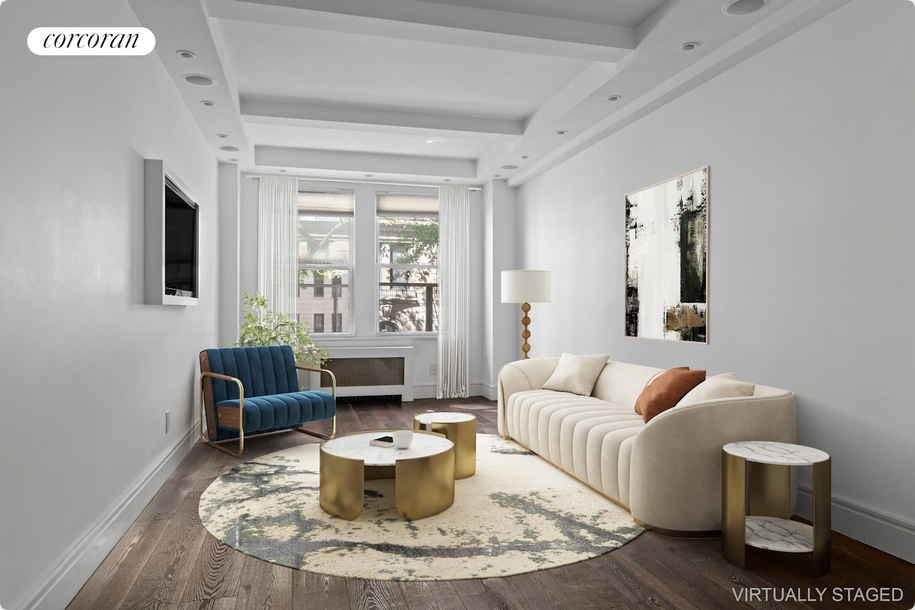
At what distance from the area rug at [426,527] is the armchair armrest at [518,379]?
3.47 ft

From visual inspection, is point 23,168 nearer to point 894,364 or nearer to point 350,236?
point 894,364

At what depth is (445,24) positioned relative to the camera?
351 centimetres

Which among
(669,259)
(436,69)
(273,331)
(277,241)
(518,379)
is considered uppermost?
(436,69)

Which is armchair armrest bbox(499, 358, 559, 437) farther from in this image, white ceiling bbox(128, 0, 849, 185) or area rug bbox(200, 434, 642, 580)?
white ceiling bbox(128, 0, 849, 185)

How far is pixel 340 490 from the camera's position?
3340 mm

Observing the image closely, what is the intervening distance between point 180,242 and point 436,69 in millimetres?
2323

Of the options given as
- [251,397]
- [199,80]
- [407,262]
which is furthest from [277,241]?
[199,80]

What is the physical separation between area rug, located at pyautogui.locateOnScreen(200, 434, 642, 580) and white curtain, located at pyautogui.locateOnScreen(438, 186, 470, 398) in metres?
3.41

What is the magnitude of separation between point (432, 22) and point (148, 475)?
3224mm

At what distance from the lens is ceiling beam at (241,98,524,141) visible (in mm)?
5336

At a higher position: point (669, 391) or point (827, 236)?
point (827, 236)

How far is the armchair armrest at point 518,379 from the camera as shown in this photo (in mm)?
5293

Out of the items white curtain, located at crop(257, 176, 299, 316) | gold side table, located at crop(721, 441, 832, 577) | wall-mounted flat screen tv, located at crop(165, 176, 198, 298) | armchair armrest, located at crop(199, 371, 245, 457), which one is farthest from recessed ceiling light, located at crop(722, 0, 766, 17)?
white curtain, located at crop(257, 176, 299, 316)

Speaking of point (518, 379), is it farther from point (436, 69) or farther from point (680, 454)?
point (436, 69)
